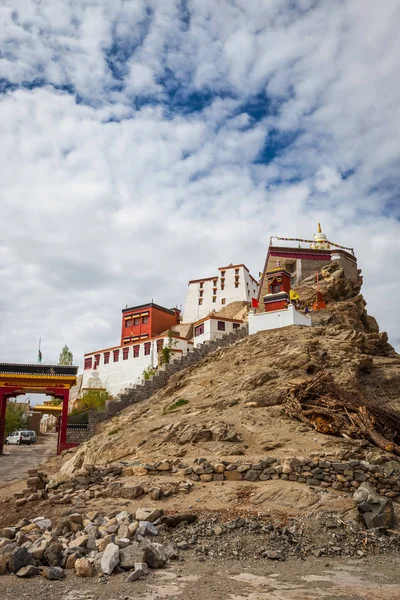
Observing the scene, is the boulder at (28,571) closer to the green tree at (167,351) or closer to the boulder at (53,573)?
the boulder at (53,573)

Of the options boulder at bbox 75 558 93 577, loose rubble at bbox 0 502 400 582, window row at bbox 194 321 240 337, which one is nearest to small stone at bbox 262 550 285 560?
loose rubble at bbox 0 502 400 582

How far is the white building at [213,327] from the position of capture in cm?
5109

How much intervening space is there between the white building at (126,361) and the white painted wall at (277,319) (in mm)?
21397

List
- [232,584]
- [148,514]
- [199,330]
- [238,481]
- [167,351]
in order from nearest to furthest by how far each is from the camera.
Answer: [232,584], [148,514], [238,481], [167,351], [199,330]

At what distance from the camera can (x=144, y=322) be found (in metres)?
61.9

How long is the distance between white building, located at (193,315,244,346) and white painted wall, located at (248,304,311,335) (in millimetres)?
20125

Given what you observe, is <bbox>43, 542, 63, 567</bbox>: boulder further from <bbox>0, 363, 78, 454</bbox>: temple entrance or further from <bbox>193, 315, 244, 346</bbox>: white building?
<bbox>193, 315, 244, 346</bbox>: white building

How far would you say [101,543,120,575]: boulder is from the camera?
7781 mm

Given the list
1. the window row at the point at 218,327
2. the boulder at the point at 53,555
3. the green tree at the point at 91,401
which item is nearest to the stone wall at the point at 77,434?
the green tree at the point at 91,401

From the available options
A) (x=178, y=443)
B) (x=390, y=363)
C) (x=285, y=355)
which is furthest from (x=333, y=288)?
(x=178, y=443)

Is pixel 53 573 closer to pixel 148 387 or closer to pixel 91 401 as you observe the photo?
pixel 148 387

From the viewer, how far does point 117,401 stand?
1212 inches

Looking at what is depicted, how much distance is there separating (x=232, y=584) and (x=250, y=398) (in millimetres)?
12870

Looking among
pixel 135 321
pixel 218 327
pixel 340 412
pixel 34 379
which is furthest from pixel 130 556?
pixel 135 321
